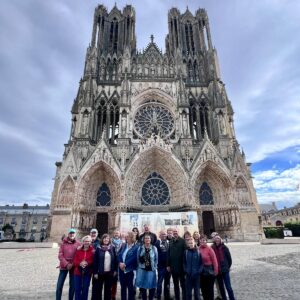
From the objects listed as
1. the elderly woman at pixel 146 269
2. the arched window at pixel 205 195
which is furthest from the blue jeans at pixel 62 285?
the arched window at pixel 205 195

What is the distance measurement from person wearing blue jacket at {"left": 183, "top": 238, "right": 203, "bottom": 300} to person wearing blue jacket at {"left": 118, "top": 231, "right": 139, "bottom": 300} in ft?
3.31

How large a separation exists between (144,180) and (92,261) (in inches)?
682

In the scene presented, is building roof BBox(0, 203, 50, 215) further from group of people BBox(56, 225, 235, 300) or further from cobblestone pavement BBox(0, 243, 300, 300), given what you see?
group of people BBox(56, 225, 235, 300)

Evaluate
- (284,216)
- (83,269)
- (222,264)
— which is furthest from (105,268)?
(284,216)

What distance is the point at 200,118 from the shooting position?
25.6m

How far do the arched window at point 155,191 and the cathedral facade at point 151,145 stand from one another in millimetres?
94

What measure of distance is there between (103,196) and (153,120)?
384 inches

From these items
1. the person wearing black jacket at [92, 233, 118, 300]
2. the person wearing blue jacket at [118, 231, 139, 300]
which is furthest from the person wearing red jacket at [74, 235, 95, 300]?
the person wearing blue jacket at [118, 231, 139, 300]

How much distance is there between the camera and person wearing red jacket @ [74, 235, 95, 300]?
4.12 m

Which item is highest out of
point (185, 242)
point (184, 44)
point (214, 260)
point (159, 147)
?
point (184, 44)

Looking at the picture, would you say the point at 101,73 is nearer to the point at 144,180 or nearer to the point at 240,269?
the point at 144,180

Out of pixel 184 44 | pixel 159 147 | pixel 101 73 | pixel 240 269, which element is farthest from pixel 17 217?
pixel 240 269

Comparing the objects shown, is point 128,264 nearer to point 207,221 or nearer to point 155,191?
point 155,191

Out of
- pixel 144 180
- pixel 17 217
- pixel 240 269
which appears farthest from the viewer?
pixel 17 217
